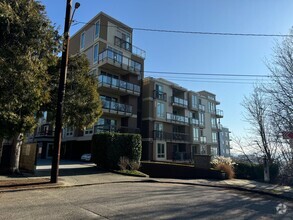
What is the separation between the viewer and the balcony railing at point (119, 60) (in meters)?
29.2

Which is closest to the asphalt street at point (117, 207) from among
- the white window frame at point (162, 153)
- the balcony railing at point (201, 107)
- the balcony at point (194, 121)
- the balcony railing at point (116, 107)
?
the balcony railing at point (116, 107)

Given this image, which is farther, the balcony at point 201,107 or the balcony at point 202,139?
the balcony at point 201,107

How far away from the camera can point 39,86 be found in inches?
374

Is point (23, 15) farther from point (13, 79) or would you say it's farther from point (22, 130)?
point (22, 130)

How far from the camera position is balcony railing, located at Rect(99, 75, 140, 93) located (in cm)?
2823

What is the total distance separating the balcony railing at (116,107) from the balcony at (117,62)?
4473 millimetres

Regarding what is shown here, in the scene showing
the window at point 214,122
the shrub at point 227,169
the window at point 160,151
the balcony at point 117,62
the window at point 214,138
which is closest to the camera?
the shrub at point 227,169

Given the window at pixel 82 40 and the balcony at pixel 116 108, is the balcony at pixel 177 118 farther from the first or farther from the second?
the window at pixel 82 40

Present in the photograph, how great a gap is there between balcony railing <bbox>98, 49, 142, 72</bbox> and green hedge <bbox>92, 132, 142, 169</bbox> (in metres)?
13.2

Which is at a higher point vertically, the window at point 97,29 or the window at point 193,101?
the window at point 97,29

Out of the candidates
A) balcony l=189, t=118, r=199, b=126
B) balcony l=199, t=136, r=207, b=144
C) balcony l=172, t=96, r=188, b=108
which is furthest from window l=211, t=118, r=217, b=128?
balcony l=172, t=96, r=188, b=108

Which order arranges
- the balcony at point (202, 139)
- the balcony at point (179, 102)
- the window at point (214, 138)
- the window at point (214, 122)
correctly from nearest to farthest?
the balcony at point (179, 102) < the balcony at point (202, 139) < the window at point (214, 138) < the window at point (214, 122)

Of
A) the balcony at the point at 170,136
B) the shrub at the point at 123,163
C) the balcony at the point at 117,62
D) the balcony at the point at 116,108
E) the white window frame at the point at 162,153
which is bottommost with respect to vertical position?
the shrub at the point at 123,163

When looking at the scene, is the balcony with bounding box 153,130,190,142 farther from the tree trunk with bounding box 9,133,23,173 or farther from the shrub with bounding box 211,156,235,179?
the tree trunk with bounding box 9,133,23,173
